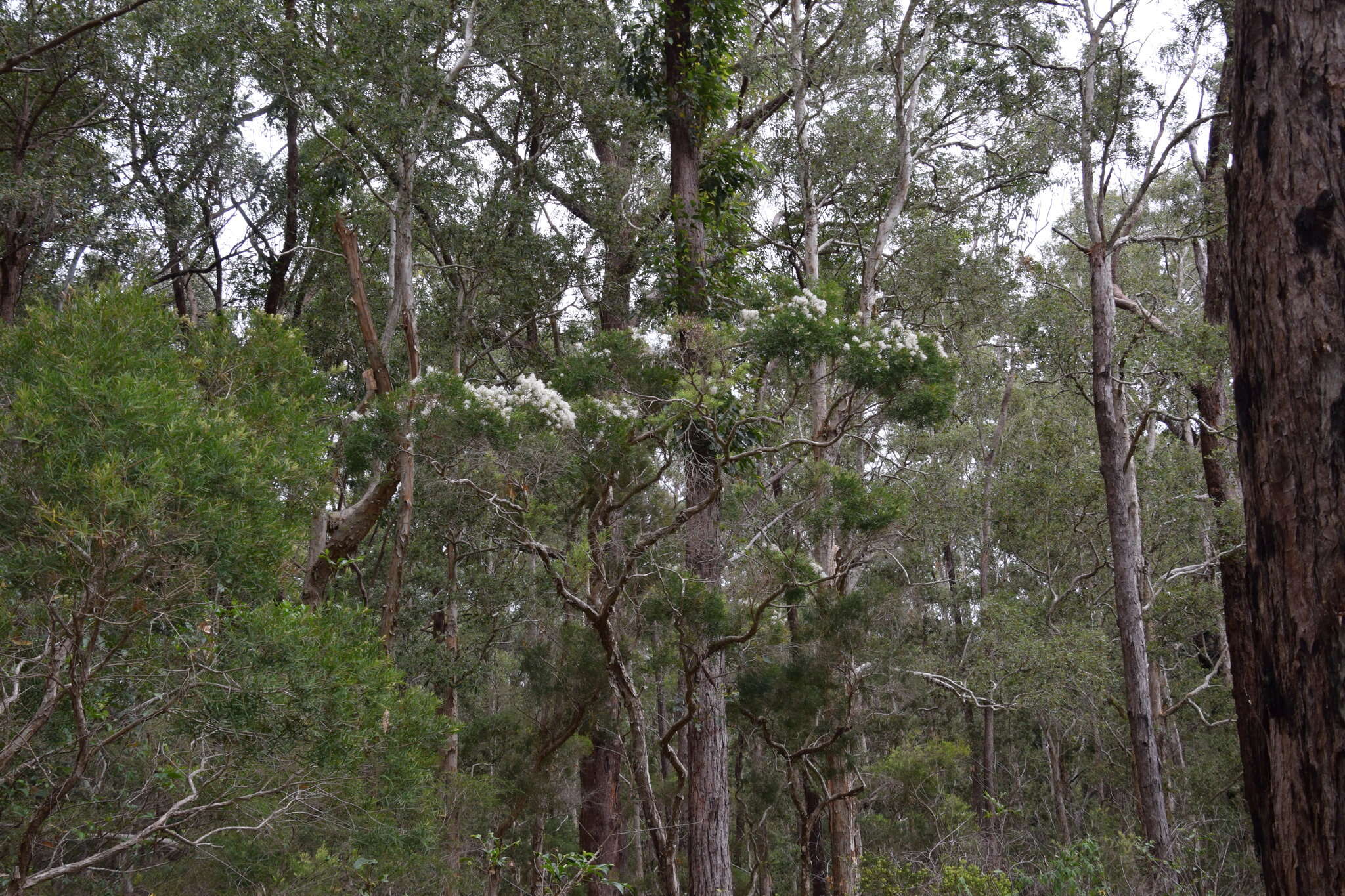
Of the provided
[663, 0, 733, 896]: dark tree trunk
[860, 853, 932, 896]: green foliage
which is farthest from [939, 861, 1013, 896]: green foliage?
[663, 0, 733, 896]: dark tree trunk

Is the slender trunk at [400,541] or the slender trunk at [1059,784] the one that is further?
the slender trunk at [1059,784]

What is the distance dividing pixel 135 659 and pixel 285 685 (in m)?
0.75

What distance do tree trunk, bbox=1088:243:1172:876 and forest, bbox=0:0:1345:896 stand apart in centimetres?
6

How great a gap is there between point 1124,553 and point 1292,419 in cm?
755

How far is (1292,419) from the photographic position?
1.86 metres

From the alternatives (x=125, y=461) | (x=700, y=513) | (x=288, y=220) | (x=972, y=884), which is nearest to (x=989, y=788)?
(x=972, y=884)

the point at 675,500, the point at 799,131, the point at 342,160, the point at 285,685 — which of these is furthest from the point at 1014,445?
the point at 285,685

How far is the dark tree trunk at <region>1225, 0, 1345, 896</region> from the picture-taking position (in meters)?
1.74

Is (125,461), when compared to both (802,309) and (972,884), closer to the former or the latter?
(802,309)

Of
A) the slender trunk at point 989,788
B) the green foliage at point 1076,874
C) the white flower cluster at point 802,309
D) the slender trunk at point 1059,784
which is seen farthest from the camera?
the slender trunk at point 1059,784

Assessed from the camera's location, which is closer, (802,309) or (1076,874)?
(1076,874)

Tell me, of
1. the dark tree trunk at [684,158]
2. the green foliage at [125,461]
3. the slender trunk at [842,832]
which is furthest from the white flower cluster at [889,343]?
the slender trunk at [842,832]

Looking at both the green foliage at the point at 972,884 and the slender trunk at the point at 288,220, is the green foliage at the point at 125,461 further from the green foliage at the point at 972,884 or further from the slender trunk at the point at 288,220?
the slender trunk at the point at 288,220

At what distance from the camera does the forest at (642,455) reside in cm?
421
